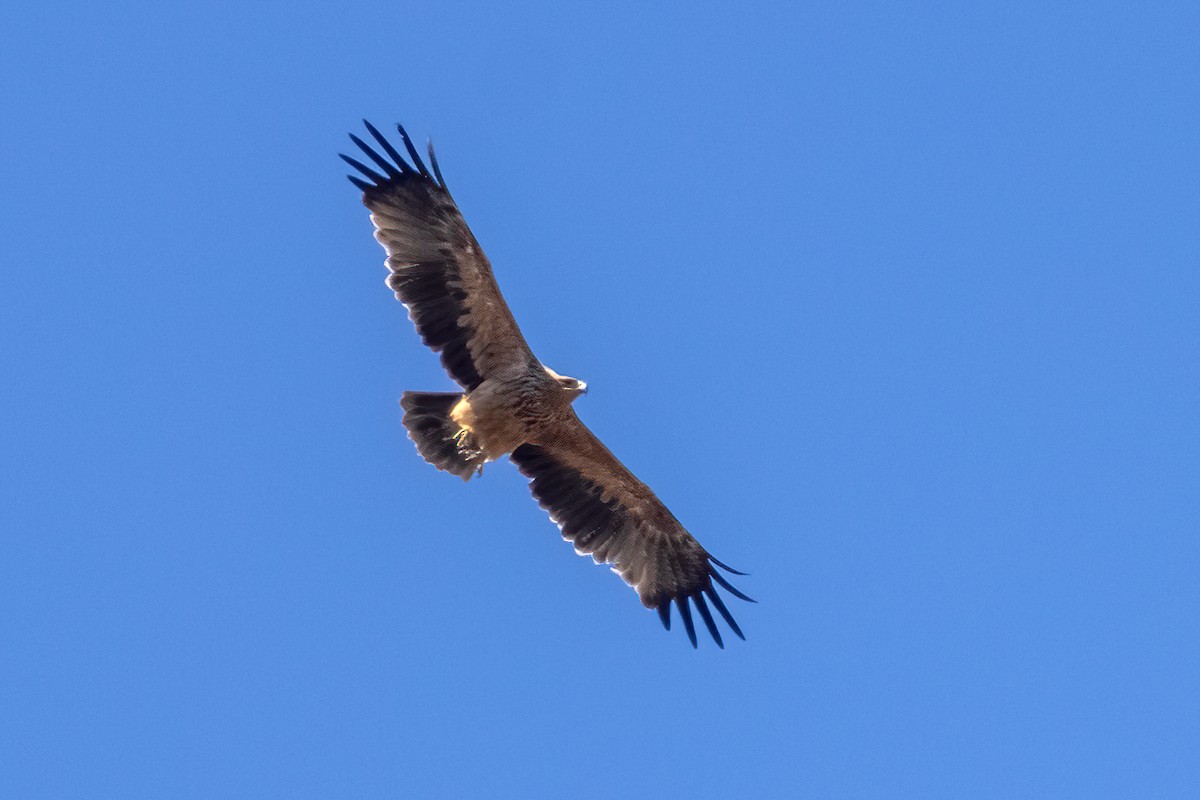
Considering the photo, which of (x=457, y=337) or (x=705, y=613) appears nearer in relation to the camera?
(x=457, y=337)

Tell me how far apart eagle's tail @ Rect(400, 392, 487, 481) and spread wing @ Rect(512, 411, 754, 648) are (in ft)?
2.84

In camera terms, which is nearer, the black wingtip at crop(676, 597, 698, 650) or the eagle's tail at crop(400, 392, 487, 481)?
the eagle's tail at crop(400, 392, 487, 481)

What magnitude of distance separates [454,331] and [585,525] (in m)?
2.19

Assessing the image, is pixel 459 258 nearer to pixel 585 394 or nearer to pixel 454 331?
pixel 454 331

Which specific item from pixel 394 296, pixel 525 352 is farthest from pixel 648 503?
pixel 394 296

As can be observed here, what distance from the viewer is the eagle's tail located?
13.4 metres

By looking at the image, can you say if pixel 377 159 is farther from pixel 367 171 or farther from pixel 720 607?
pixel 720 607

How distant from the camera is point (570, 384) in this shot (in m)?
13.6

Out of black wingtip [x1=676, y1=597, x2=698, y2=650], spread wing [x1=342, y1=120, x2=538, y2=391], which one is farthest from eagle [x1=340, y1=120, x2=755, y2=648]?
black wingtip [x1=676, y1=597, x2=698, y2=650]

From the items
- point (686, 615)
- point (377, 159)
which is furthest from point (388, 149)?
point (686, 615)

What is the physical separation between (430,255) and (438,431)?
1.34 meters

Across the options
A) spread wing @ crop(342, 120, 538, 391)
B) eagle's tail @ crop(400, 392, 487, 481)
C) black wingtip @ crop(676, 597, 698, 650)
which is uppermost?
spread wing @ crop(342, 120, 538, 391)

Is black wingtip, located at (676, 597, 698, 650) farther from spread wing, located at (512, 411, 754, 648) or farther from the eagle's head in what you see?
the eagle's head

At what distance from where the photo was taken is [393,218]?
13.2m
